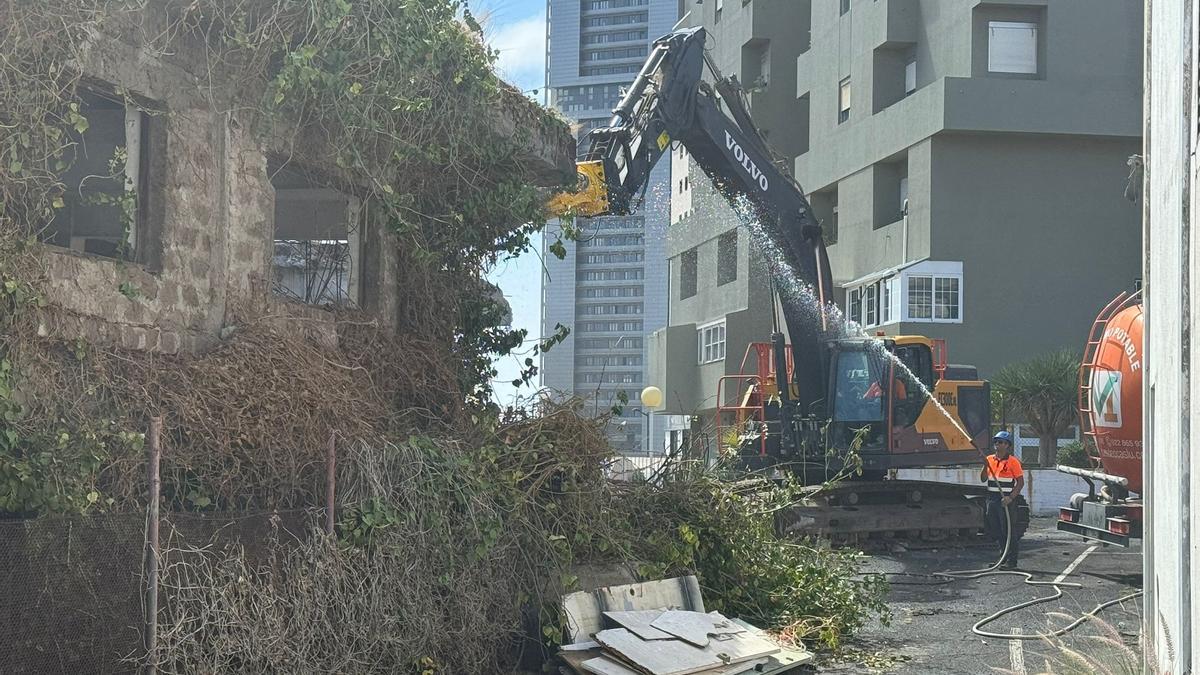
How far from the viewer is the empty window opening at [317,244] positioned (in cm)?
1161

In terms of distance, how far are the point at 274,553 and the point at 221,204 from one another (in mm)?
2742

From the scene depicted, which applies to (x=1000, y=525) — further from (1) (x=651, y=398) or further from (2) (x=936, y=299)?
(2) (x=936, y=299)

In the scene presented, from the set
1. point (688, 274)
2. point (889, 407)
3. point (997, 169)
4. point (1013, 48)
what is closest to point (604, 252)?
point (688, 274)

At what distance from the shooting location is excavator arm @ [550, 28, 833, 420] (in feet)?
52.4

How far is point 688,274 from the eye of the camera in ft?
167

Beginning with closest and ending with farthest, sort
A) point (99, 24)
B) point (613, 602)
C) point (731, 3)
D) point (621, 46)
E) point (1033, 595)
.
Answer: point (99, 24), point (613, 602), point (1033, 595), point (731, 3), point (621, 46)

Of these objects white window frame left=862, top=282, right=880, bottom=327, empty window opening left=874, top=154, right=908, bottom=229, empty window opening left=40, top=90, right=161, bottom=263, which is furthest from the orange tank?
empty window opening left=874, top=154, right=908, bottom=229

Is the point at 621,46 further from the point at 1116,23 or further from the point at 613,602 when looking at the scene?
the point at 613,602

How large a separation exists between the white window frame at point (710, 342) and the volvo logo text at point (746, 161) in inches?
1002

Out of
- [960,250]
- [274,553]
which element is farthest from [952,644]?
[960,250]

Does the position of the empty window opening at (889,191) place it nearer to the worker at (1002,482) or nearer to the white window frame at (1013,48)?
the white window frame at (1013,48)

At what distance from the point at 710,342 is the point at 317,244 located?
34.9 metres

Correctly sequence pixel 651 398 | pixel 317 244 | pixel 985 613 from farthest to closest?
pixel 651 398 < pixel 985 613 < pixel 317 244

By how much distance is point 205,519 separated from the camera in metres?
8.14
